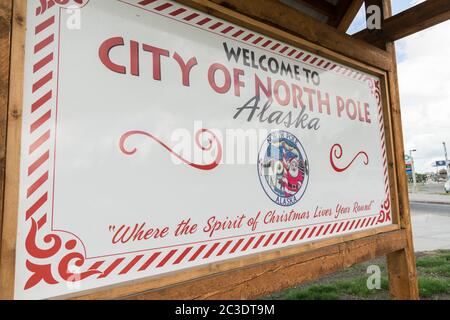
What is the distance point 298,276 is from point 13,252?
1449 millimetres

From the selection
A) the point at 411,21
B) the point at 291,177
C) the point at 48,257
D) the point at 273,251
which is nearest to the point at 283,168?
the point at 291,177

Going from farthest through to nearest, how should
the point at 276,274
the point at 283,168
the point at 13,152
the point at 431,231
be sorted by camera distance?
the point at 431,231 → the point at 283,168 → the point at 276,274 → the point at 13,152

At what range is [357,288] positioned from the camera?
4551 millimetres

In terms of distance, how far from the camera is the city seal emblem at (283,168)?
188cm

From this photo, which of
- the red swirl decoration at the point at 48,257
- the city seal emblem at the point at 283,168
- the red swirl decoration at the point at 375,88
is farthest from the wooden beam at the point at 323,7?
the red swirl decoration at the point at 48,257

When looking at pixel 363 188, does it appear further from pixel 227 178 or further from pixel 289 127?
pixel 227 178

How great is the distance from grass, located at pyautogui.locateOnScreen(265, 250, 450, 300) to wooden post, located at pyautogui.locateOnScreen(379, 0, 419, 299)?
1.73 m

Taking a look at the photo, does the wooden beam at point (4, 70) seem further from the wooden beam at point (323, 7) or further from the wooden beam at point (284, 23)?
the wooden beam at point (323, 7)

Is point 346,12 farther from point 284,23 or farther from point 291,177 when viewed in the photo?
point 291,177

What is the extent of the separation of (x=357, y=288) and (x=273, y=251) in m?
3.43

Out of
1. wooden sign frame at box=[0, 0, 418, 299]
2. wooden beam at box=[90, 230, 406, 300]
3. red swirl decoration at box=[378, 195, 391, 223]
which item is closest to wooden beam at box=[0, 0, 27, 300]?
wooden sign frame at box=[0, 0, 418, 299]

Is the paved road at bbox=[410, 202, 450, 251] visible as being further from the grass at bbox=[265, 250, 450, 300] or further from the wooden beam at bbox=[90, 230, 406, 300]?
the wooden beam at bbox=[90, 230, 406, 300]

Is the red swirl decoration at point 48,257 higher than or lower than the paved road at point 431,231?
higher

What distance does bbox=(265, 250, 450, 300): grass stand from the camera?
4.34 m
